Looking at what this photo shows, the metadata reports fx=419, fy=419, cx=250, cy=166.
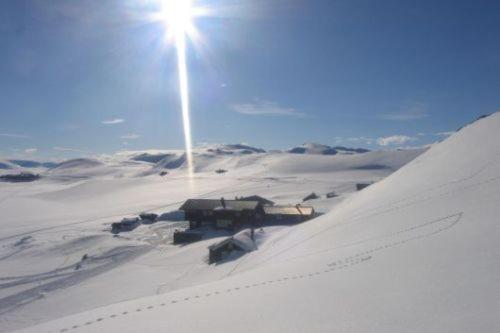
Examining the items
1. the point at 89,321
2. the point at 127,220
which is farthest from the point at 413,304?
the point at 127,220

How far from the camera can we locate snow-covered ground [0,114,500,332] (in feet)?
19.5

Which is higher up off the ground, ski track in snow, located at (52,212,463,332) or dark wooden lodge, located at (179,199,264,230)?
dark wooden lodge, located at (179,199,264,230)

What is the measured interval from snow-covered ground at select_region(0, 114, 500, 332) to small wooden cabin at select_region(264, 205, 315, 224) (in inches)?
263

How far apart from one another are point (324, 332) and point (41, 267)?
2597cm

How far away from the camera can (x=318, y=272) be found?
361 inches

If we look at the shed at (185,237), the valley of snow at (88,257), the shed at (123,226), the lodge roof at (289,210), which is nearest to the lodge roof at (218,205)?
the lodge roof at (289,210)

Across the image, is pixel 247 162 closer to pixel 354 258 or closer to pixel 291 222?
pixel 291 222

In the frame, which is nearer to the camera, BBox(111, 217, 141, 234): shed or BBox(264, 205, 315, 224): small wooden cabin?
BBox(264, 205, 315, 224): small wooden cabin

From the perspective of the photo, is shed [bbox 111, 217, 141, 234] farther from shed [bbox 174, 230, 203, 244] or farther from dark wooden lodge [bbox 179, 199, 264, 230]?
shed [bbox 174, 230, 203, 244]

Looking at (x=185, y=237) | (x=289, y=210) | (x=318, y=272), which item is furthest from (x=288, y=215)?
(x=318, y=272)

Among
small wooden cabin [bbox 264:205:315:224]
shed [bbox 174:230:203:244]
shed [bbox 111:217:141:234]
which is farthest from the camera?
shed [bbox 111:217:141:234]

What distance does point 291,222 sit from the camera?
36.5 meters

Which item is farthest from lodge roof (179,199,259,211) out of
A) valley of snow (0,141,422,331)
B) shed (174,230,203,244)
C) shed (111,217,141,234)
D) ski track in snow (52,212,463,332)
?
ski track in snow (52,212,463,332)

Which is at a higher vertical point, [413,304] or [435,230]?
[435,230]
